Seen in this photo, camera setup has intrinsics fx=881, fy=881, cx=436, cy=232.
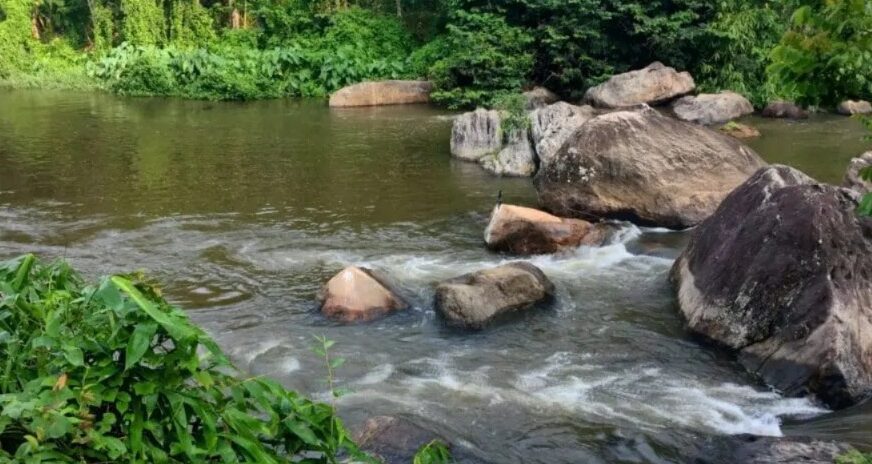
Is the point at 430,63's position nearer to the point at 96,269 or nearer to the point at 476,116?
the point at 476,116

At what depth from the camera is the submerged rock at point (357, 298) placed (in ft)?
27.2

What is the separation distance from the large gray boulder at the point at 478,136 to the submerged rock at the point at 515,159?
1.18 feet

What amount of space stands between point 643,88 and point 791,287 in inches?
588

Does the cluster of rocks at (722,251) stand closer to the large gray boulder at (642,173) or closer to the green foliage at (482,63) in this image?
Answer: the large gray boulder at (642,173)

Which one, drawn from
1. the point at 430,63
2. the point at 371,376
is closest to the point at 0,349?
the point at 371,376

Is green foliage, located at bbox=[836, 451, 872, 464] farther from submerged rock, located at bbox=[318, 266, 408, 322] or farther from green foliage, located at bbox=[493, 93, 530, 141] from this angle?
green foliage, located at bbox=[493, 93, 530, 141]

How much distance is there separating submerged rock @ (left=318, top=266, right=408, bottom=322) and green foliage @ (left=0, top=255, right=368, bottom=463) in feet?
18.1

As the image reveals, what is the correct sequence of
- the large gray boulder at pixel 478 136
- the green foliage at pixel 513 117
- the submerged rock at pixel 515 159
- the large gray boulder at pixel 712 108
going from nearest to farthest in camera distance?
the submerged rock at pixel 515 159
the green foliage at pixel 513 117
the large gray boulder at pixel 478 136
the large gray boulder at pixel 712 108

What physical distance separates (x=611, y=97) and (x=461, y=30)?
4.63m

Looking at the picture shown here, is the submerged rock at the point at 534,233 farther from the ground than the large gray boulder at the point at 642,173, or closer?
closer

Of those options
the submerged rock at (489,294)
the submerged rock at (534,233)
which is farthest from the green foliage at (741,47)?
the submerged rock at (489,294)

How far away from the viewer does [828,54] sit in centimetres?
333

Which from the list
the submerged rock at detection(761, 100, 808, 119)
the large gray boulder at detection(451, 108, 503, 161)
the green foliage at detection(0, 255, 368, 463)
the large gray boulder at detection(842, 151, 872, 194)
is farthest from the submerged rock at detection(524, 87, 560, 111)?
the green foliage at detection(0, 255, 368, 463)

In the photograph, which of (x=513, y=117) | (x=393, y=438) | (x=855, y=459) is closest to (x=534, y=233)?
(x=393, y=438)
